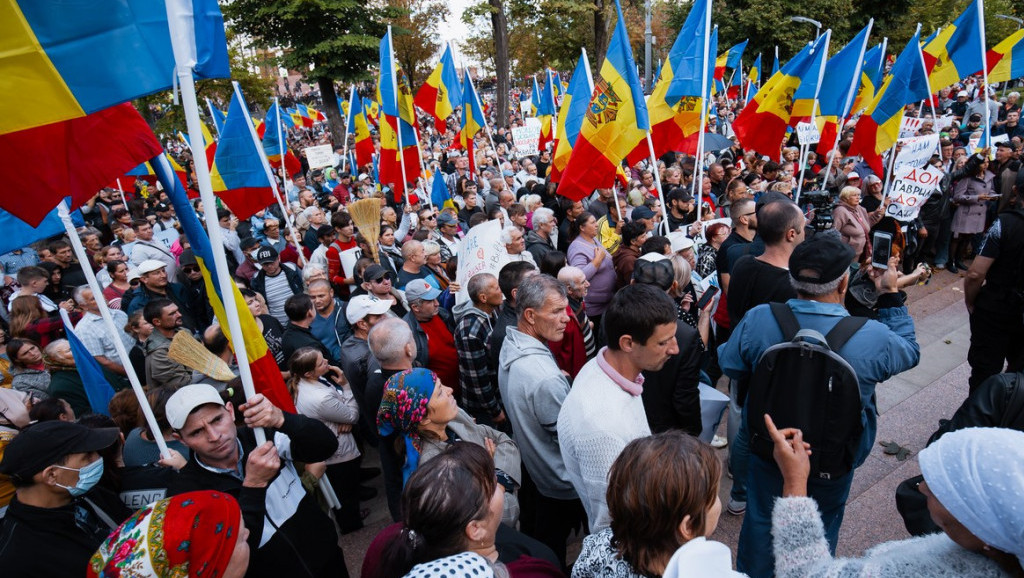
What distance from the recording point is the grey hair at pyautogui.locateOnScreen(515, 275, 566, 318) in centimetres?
298

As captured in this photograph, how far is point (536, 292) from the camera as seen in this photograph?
118 inches

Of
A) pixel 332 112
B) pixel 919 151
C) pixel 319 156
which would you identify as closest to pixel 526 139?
pixel 319 156

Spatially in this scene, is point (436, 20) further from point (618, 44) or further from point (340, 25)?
point (618, 44)

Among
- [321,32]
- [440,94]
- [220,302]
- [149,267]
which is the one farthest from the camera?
[321,32]

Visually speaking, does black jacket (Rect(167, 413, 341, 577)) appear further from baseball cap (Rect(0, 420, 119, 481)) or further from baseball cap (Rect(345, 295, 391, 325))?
baseball cap (Rect(345, 295, 391, 325))

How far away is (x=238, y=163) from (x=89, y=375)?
10.3 ft

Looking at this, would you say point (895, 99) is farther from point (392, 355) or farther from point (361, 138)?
point (361, 138)

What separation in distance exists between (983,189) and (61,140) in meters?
9.74

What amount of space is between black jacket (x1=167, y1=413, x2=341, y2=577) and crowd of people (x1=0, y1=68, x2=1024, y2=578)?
0.04ft

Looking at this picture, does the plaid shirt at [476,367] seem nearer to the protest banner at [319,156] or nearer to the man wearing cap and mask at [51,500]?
the man wearing cap and mask at [51,500]

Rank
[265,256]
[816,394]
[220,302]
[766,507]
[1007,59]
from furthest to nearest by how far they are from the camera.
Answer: [1007,59] < [265,256] < [766,507] < [220,302] < [816,394]

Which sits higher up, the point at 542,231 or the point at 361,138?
the point at 361,138

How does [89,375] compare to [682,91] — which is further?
[682,91]

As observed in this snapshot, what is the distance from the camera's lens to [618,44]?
219 inches
